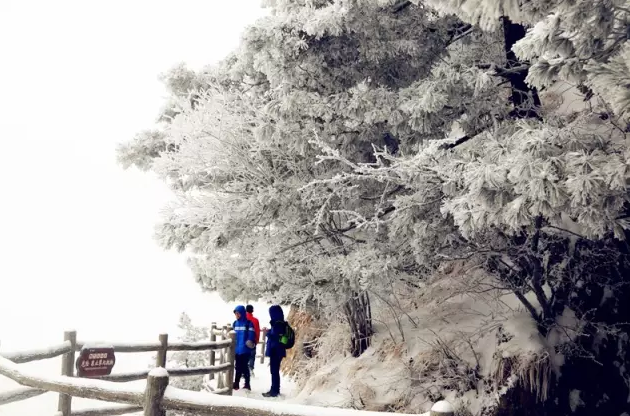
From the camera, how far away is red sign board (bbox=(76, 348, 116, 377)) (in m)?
5.82

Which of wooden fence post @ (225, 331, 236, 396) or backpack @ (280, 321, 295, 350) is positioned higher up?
backpack @ (280, 321, 295, 350)

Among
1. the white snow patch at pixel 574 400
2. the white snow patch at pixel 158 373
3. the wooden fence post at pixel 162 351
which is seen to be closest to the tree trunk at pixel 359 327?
the wooden fence post at pixel 162 351

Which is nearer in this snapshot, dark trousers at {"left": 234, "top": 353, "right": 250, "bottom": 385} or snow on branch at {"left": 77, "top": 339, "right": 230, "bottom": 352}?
snow on branch at {"left": 77, "top": 339, "right": 230, "bottom": 352}

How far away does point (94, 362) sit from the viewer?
5.93 metres

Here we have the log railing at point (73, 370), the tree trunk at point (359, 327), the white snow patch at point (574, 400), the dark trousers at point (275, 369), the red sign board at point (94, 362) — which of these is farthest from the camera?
the dark trousers at point (275, 369)

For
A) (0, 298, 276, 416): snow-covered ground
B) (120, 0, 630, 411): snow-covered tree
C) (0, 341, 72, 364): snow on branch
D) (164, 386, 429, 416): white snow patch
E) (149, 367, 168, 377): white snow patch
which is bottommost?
(0, 298, 276, 416): snow-covered ground

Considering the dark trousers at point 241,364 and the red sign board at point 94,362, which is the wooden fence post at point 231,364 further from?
the red sign board at point 94,362

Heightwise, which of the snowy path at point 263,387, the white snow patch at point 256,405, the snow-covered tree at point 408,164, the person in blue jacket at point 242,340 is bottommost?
the snowy path at point 263,387

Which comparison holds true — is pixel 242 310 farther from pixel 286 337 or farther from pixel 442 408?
pixel 442 408

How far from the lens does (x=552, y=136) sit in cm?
478

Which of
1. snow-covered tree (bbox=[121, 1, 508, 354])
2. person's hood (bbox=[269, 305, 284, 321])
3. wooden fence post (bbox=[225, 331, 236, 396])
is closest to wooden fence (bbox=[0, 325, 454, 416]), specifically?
snow-covered tree (bbox=[121, 1, 508, 354])

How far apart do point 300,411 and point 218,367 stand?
21.4 feet

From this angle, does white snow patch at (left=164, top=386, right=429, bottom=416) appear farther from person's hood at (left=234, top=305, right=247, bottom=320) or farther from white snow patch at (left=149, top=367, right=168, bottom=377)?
person's hood at (left=234, top=305, right=247, bottom=320)

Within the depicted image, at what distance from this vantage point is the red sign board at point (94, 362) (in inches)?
229
